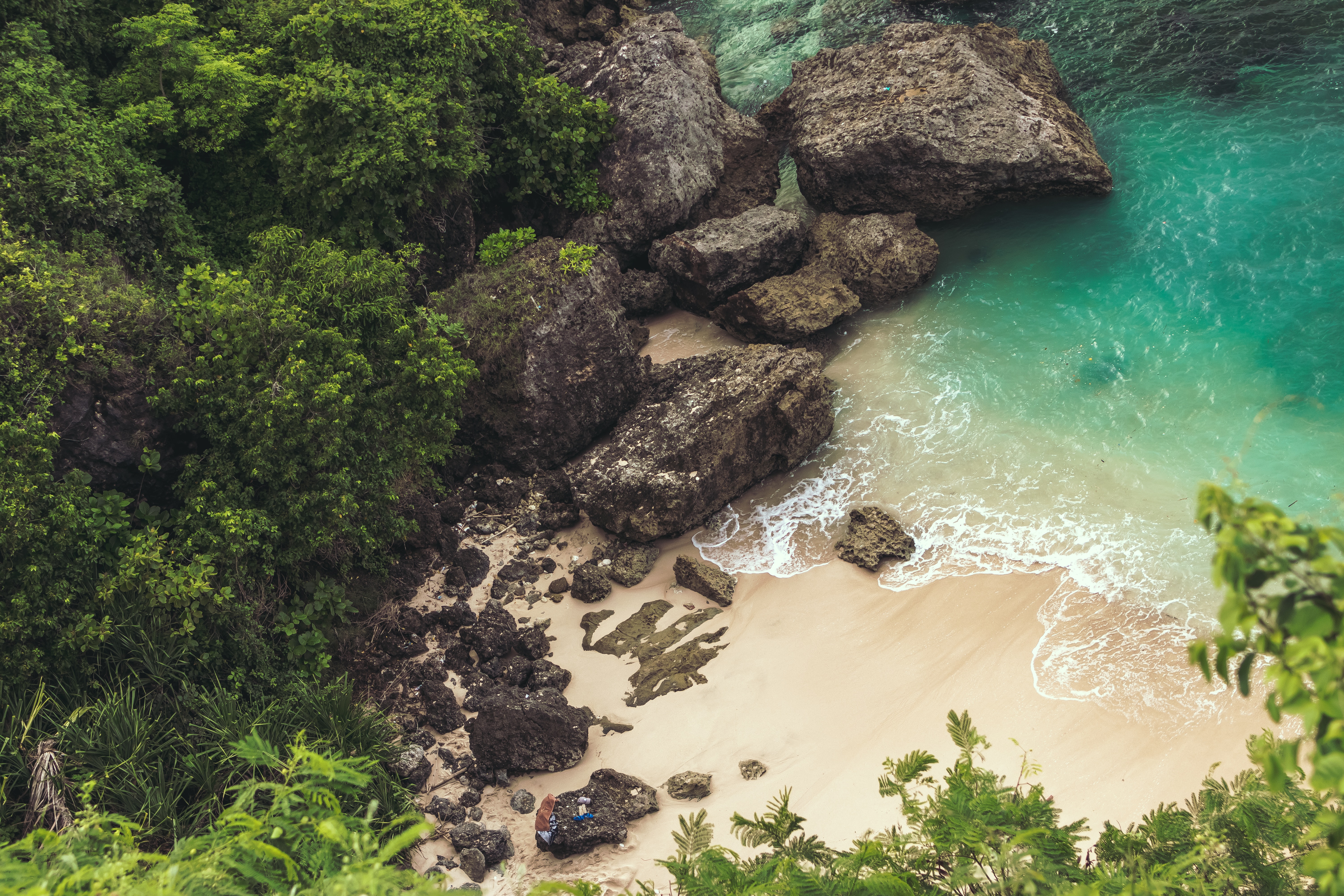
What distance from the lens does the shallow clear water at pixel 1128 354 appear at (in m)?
11.7

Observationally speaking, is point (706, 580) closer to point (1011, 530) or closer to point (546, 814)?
point (546, 814)

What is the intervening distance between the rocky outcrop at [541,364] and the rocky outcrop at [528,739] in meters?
5.03

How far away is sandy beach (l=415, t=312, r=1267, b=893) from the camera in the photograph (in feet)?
28.8

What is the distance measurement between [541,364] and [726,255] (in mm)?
4590

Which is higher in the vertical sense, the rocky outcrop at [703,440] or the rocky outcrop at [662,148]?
the rocky outcrop at [662,148]

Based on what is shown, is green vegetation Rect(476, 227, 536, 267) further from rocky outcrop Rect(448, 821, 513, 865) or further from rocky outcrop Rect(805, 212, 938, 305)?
rocky outcrop Rect(448, 821, 513, 865)

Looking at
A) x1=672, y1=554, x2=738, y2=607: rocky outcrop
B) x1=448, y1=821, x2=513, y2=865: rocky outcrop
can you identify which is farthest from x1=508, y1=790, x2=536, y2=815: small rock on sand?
x1=672, y1=554, x2=738, y2=607: rocky outcrop

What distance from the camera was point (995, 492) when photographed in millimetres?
12578

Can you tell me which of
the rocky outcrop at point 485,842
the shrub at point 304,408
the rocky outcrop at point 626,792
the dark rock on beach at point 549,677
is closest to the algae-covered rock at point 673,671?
the dark rock on beach at point 549,677

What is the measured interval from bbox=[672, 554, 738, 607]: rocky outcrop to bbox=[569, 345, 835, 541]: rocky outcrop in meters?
0.86

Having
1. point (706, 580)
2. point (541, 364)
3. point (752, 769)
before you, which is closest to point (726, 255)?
point (541, 364)

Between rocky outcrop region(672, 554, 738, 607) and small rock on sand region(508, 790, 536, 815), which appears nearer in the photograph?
small rock on sand region(508, 790, 536, 815)

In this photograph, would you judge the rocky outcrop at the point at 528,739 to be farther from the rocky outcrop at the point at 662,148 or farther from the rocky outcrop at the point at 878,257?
the rocky outcrop at the point at 878,257

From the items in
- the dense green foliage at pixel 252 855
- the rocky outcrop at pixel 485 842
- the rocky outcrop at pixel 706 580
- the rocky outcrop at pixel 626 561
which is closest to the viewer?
the dense green foliage at pixel 252 855
